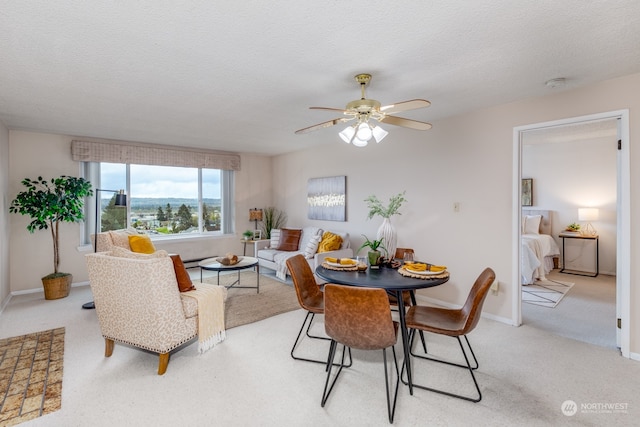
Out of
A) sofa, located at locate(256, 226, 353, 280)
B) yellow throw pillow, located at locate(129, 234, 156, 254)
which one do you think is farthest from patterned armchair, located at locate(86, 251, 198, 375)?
sofa, located at locate(256, 226, 353, 280)

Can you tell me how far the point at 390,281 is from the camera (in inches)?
89.0

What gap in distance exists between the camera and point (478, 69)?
8.10ft

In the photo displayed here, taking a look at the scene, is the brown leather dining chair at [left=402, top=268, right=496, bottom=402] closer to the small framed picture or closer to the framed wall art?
the framed wall art

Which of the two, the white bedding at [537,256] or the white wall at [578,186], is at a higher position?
the white wall at [578,186]

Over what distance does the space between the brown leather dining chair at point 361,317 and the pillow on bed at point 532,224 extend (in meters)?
5.22

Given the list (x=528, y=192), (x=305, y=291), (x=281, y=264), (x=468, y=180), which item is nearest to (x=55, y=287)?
(x=281, y=264)

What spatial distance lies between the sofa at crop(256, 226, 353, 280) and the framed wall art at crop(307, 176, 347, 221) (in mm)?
358

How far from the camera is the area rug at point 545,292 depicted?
13.4ft

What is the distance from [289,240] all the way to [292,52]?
3842mm

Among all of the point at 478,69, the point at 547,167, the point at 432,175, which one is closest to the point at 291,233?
the point at 432,175

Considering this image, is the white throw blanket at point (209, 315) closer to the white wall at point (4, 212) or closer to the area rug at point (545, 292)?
the white wall at point (4, 212)

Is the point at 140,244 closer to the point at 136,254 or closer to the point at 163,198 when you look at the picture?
the point at 136,254

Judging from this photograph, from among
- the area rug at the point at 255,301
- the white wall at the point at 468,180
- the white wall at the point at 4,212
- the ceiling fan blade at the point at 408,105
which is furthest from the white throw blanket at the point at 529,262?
the white wall at the point at 4,212

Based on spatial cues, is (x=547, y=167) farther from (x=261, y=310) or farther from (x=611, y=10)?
(x=261, y=310)
